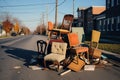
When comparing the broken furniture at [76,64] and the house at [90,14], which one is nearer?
the broken furniture at [76,64]

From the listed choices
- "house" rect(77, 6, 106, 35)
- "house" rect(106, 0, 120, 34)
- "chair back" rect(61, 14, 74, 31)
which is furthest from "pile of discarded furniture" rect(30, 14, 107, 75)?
"house" rect(77, 6, 106, 35)

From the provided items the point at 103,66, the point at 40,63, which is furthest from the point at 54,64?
the point at 103,66

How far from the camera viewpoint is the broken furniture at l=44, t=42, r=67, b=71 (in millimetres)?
11739

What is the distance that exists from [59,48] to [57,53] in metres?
0.27

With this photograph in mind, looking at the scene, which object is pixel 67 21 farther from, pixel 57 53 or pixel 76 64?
pixel 76 64

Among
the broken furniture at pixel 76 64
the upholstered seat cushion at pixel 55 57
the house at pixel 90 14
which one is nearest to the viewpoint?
the broken furniture at pixel 76 64

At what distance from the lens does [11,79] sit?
961cm

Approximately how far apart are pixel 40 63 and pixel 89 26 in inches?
1983

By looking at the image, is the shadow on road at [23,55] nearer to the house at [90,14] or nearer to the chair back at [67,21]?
the chair back at [67,21]

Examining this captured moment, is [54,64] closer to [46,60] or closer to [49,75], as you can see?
[46,60]

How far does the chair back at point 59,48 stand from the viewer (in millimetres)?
12531

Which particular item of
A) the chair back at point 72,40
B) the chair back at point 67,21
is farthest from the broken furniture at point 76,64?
the chair back at point 67,21

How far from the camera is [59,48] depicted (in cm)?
1267

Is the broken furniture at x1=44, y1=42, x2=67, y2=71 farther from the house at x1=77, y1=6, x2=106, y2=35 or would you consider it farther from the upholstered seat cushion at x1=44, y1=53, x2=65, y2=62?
the house at x1=77, y1=6, x2=106, y2=35
